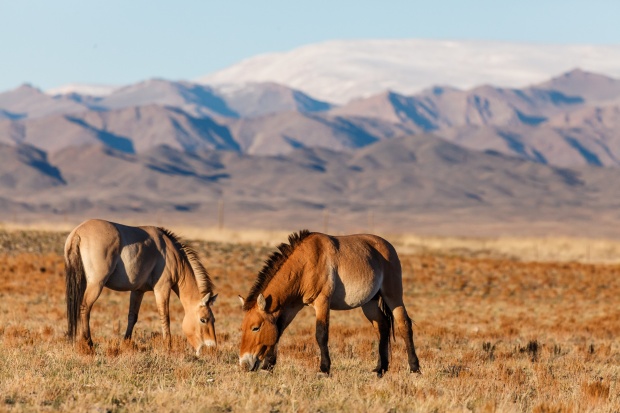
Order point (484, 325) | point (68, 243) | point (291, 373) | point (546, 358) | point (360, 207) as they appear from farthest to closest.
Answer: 1. point (360, 207)
2. point (484, 325)
3. point (546, 358)
4. point (68, 243)
5. point (291, 373)

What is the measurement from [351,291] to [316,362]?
1695 millimetres

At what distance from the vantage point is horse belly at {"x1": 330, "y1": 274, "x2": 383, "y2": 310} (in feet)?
41.0

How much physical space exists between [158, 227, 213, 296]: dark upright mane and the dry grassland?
0.96 m

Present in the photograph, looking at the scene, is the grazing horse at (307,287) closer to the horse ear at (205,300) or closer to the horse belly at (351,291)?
the horse belly at (351,291)

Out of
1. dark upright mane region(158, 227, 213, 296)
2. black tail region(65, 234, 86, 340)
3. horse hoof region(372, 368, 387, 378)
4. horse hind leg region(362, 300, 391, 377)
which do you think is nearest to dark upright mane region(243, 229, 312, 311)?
horse hind leg region(362, 300, 391, 377)

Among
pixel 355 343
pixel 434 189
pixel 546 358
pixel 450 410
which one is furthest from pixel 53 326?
pixel 434 189

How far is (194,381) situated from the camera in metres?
11.1

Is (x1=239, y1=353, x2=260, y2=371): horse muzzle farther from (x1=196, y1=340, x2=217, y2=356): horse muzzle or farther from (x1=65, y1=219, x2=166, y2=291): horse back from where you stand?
(x1=65, y1=219, x2=166, y2=291): horse back

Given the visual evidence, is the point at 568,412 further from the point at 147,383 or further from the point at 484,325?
the point at 484,325

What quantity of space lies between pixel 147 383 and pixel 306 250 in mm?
2738

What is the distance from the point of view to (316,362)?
13.8 metres

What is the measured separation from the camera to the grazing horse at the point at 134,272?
561 inches

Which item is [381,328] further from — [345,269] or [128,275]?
[128,275]

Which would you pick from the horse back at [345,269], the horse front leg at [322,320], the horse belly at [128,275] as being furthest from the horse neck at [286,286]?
the horse belly at [128,275]
